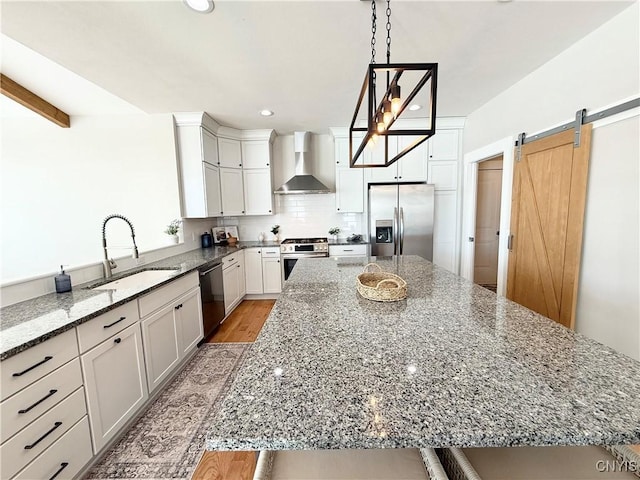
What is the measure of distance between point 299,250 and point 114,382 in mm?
2651

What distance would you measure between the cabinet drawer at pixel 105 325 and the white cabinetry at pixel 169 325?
0.10 m

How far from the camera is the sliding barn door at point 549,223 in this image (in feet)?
6.51

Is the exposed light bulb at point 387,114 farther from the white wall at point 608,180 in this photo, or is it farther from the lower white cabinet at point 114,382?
the lower white cabinet at point 114,382

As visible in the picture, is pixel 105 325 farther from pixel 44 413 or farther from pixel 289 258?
pixel 289 258

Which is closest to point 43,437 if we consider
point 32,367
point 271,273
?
point 32,367

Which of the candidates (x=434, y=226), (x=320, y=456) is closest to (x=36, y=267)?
(x=320, y=456)

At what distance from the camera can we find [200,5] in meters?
1.52

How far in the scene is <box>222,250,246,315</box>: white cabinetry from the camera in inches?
131

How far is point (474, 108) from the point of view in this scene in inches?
128

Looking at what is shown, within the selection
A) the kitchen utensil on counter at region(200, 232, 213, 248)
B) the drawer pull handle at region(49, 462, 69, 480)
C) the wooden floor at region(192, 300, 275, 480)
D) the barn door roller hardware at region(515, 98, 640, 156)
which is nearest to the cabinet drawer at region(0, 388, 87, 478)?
the drawer pull handle at region(49, 462, 69, 480)

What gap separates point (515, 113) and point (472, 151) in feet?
2.65

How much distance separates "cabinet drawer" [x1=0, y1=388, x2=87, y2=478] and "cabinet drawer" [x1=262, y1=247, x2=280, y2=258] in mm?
2726

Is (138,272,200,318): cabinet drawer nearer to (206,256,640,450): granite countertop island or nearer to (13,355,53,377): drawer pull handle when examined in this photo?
(13,355,53,377): drawer pull handle

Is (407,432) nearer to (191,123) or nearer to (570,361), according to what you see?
(570,361)
